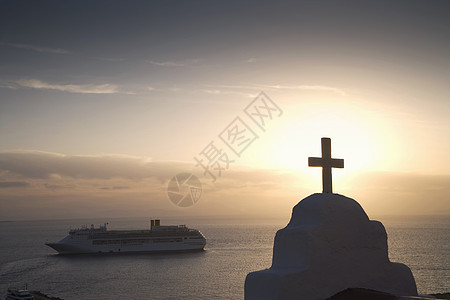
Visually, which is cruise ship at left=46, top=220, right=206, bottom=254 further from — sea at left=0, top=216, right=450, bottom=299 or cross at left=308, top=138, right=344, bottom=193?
cross at left=308, top=138, right=344, bottom=193

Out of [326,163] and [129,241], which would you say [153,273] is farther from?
[326,163]

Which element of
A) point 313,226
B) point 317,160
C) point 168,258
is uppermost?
point 317,160

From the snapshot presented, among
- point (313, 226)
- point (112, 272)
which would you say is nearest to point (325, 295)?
point (313, 226)

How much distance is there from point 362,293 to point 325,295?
0.78 meters

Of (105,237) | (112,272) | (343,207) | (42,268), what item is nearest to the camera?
(343,207)

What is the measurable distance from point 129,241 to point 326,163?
2183 inches

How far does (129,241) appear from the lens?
2464 inches

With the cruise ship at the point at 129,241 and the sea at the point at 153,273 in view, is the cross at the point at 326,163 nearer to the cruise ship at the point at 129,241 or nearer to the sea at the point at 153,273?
the sea at the point at 153,273

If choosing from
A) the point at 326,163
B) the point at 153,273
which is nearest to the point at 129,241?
the point at 153,273

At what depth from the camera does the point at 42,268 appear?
1858 inches

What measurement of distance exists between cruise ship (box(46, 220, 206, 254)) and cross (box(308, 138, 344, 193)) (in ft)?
179

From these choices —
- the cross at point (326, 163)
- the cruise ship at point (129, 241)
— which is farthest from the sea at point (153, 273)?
the cross at point (326, 163)

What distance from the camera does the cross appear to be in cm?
1035

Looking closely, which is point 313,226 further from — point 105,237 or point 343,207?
point 105,237
